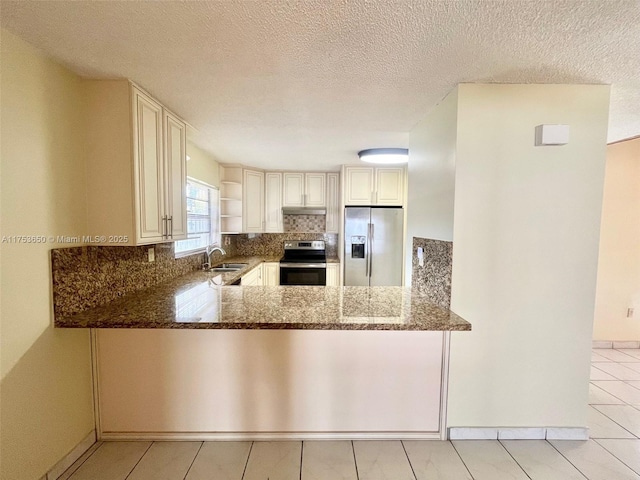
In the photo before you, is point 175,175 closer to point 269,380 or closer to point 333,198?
point 269,380

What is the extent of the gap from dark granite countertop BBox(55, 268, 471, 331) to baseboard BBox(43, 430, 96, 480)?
30.0 inches

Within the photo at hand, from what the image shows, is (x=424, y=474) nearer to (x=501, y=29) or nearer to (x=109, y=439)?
(x=109, y=439)

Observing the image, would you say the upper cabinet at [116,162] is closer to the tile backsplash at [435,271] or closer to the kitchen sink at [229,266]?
the kitchen sink at [229,266]

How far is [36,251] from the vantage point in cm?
142

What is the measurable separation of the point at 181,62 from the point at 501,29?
1.53m

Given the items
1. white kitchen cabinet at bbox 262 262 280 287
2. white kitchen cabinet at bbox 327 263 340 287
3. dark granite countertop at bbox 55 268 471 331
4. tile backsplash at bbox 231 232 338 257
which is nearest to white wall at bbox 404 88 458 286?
dark granite countertop at bbox 55 268 471 331

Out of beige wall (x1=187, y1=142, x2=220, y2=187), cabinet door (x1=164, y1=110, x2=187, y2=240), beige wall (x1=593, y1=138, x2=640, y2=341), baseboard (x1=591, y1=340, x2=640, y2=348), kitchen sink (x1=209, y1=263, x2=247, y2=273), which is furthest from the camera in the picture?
kitchen sink (x1=209, y1=263, x2=247, y2=273)

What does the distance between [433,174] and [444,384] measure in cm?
143

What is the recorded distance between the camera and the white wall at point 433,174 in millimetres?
1847

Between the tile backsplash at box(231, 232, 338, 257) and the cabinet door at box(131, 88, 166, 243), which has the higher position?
the cabinet door at box(131, 88, 166, 243)

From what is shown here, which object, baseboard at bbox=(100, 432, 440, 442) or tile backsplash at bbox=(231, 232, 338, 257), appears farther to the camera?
tile backsplash at bbox=(231, 232, 338, 257)

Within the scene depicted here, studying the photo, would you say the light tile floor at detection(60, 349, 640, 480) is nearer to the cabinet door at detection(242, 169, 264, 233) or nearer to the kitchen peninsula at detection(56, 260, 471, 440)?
the kitchen peninsula at detection(56, 260, 471, 440)

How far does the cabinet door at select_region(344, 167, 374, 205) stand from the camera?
4.00m

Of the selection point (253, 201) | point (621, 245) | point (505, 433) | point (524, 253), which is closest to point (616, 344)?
point (621, 245)
